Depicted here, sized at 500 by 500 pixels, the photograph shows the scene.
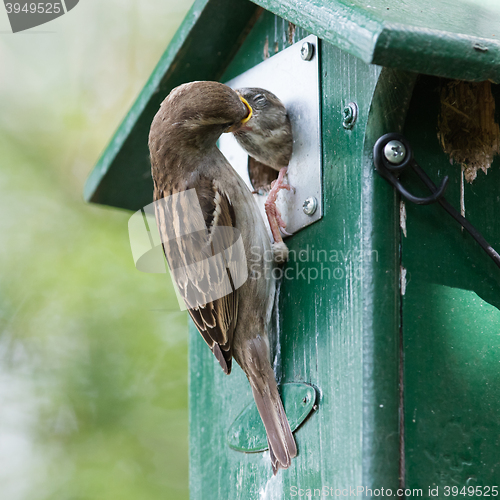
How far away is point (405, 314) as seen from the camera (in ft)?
6.36

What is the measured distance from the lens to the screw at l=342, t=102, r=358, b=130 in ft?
6.76

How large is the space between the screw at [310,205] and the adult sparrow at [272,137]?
0.48ft

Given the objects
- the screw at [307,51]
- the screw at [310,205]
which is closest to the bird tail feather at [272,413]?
the screw at [310,205]

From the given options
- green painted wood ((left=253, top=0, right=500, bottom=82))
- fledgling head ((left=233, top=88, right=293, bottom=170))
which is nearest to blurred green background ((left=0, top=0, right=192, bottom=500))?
fledgling head ((left=233, top=88, right=293, bottom=170))

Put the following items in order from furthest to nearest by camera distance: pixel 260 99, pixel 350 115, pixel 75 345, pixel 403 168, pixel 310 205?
1. pixel 75 345
2. pixel 260 99
3. pixel 310 205
4. pixel 350 115
5. pixel 403 168

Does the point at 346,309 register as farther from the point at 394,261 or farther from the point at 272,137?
the point at 272,137

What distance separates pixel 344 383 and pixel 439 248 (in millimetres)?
462

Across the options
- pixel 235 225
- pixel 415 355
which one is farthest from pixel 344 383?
pixel 235 225

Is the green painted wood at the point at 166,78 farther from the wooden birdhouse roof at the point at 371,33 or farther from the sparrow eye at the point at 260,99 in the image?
the sparrow eye at the point at 260,99

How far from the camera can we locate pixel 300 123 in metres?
2.37

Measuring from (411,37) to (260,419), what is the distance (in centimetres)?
140

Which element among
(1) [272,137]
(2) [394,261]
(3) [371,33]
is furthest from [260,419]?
(3) [371,33]

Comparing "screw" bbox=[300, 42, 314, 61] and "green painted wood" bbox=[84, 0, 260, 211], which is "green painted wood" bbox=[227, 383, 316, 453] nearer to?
"screw" bbox=[300, 42, 314, 61]

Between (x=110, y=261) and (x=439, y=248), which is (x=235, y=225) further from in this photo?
(x=110, y=261)
